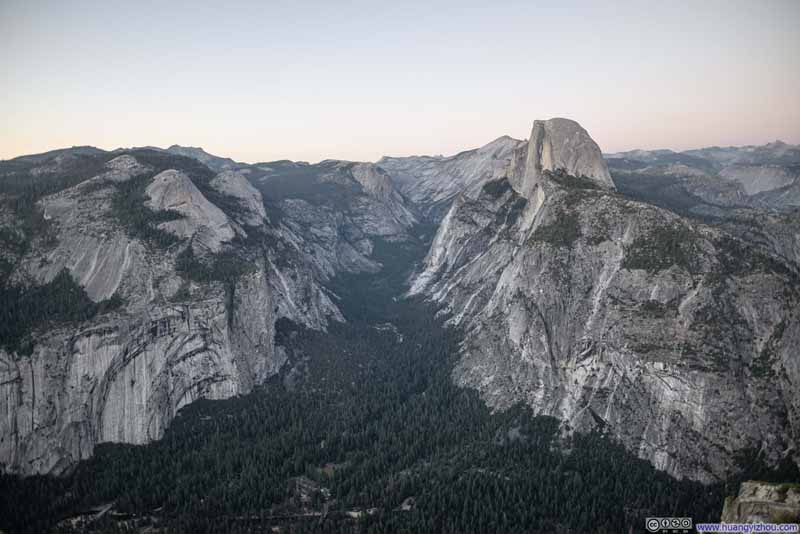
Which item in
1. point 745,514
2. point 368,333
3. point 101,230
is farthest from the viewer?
point 368,333

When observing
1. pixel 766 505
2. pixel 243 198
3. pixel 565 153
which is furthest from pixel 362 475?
pixel 565 153

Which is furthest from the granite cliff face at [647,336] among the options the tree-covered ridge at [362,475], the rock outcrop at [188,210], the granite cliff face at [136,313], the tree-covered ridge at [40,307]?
the tree-covered ridge at [40,307]

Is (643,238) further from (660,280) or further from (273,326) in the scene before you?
(273,326)

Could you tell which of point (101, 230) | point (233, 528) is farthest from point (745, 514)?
point (101, 230)

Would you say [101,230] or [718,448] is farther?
[101,230]

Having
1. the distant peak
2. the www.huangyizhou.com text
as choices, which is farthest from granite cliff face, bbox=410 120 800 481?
the www.huangyizhou.com text

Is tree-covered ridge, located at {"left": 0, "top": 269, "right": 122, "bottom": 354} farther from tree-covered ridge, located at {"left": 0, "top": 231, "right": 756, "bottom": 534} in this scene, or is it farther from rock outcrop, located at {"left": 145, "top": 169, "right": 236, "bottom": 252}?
rock outcrop, located at {"left": 145, "top": 169, "right": 236, "bottom": 252}
